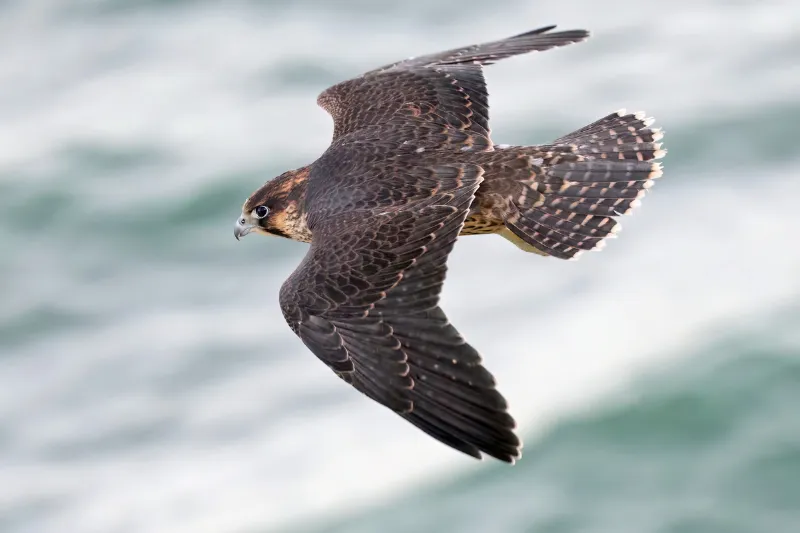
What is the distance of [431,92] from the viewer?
8312mm

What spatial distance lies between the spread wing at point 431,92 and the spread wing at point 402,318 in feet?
2.85

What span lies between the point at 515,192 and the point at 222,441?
6.00 metres

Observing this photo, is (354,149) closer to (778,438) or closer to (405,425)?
(405,425)

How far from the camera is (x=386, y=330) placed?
6652 millimetres

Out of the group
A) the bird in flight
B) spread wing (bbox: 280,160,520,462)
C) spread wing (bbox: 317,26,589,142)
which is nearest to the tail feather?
the bird in flight

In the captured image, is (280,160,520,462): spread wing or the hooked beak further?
the hooked beak

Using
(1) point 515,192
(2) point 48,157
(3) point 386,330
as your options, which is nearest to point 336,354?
(3) point 386,330

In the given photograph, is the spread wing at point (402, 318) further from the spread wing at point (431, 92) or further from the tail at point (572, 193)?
the spread wing at point (431, 92)

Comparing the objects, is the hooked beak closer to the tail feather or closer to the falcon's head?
the falcon's head

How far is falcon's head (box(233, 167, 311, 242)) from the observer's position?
795 cm

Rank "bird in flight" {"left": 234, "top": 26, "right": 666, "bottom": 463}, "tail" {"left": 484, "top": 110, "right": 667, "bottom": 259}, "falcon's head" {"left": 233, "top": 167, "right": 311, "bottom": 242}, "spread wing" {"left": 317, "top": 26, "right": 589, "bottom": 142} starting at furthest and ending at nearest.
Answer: "spread wing" {"left": 317, "top": 26, "right": 589, "bottom": 142}, "falcon's head" {"left": 233, "top": 167, "right": 311, "bottom": 242}, "tail" {"left": 484, "top": 110, "right": 667, "bottom": 259}, "bird in flight" {"left": 234, "top": 26, "right": 666, "bottom": 463}

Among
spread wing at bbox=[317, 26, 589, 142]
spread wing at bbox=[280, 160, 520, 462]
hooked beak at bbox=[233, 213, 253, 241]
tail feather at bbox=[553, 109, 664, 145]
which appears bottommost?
spread wing at bbox=[280, 160, 520, 462]

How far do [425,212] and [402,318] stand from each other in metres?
0.67

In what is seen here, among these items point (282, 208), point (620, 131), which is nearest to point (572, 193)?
point (620, 131)
